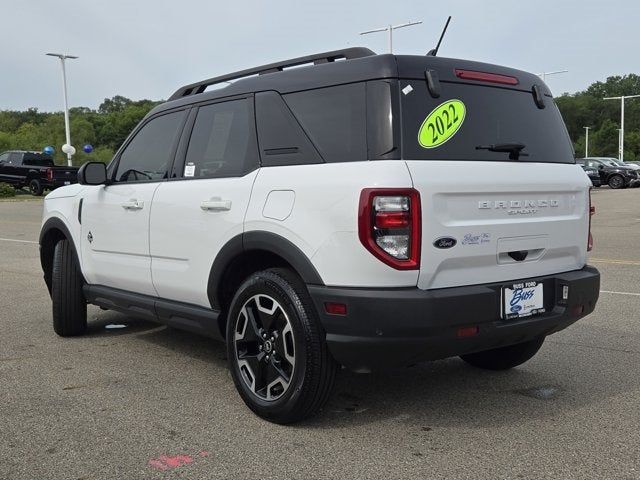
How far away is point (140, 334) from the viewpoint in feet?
18.9

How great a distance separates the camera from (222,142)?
13.5ft

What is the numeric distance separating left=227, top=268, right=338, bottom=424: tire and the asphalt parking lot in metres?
0.14

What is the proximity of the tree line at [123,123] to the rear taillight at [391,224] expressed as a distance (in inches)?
1762

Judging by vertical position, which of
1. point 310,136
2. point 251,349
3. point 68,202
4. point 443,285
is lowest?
point 251,349

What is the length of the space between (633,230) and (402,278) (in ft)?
42.5

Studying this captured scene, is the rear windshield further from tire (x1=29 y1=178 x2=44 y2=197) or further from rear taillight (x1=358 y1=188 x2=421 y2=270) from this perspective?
tire (x1=29 y1=178 x2=44 y2=197)

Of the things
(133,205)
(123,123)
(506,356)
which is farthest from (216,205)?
(123,123)

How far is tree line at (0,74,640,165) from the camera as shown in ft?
211

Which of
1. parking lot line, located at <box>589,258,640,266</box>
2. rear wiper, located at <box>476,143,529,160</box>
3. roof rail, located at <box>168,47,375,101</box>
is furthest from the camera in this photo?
parking lot line, located at <box>589,258,640,266</box>

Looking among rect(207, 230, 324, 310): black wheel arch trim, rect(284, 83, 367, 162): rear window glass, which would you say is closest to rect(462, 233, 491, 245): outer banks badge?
rect(284, 83, 367, 162): rear window glass

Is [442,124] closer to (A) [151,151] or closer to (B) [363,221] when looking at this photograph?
(B) [363,221]

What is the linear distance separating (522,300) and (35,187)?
30.5m

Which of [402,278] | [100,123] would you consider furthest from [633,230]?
[100,123]

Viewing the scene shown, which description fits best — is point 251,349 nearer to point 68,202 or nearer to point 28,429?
point 28,429
